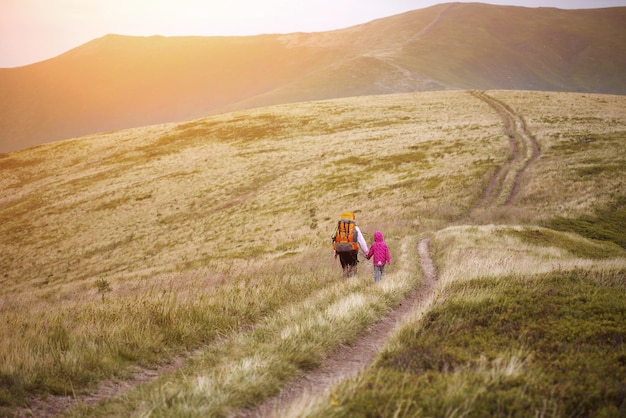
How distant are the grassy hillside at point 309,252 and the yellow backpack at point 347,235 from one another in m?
0.99

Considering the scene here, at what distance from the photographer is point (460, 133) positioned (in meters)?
56.1

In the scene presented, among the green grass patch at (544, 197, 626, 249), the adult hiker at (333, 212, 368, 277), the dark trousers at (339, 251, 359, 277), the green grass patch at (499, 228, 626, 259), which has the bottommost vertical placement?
the green grass patch at (544, 197, 626, 249)

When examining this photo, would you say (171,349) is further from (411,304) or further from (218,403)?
(411,304)

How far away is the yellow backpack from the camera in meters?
11.8

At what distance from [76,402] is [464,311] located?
229 inches

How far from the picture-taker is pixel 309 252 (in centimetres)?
2122

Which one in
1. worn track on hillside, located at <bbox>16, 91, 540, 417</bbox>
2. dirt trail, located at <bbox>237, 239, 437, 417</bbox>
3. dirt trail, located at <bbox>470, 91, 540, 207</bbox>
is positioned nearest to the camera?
dirt trail, located at <bbox>237, 239, 437, 417</bbox>

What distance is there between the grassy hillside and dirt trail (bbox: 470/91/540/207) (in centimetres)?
30

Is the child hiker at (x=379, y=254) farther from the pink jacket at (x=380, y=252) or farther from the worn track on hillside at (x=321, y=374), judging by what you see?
the worn track on hillside at (x=321, y=374)

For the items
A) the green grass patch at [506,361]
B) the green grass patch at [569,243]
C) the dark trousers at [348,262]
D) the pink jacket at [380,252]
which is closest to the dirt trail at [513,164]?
the green grass patch at [569,243]

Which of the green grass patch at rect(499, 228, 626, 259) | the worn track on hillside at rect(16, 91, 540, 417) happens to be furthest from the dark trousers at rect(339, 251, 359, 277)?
the green grass patch at rect(499, 228, 626, 259)

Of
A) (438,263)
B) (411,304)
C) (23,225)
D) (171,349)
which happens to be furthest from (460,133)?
(23,225)

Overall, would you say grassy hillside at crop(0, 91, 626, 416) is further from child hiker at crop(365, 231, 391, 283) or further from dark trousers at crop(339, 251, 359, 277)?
dark trousers at crop(339, 251, 359, 277)

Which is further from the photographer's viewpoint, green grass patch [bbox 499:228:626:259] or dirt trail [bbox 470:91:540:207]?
dirt trail [bbox 470:91:540:207]
